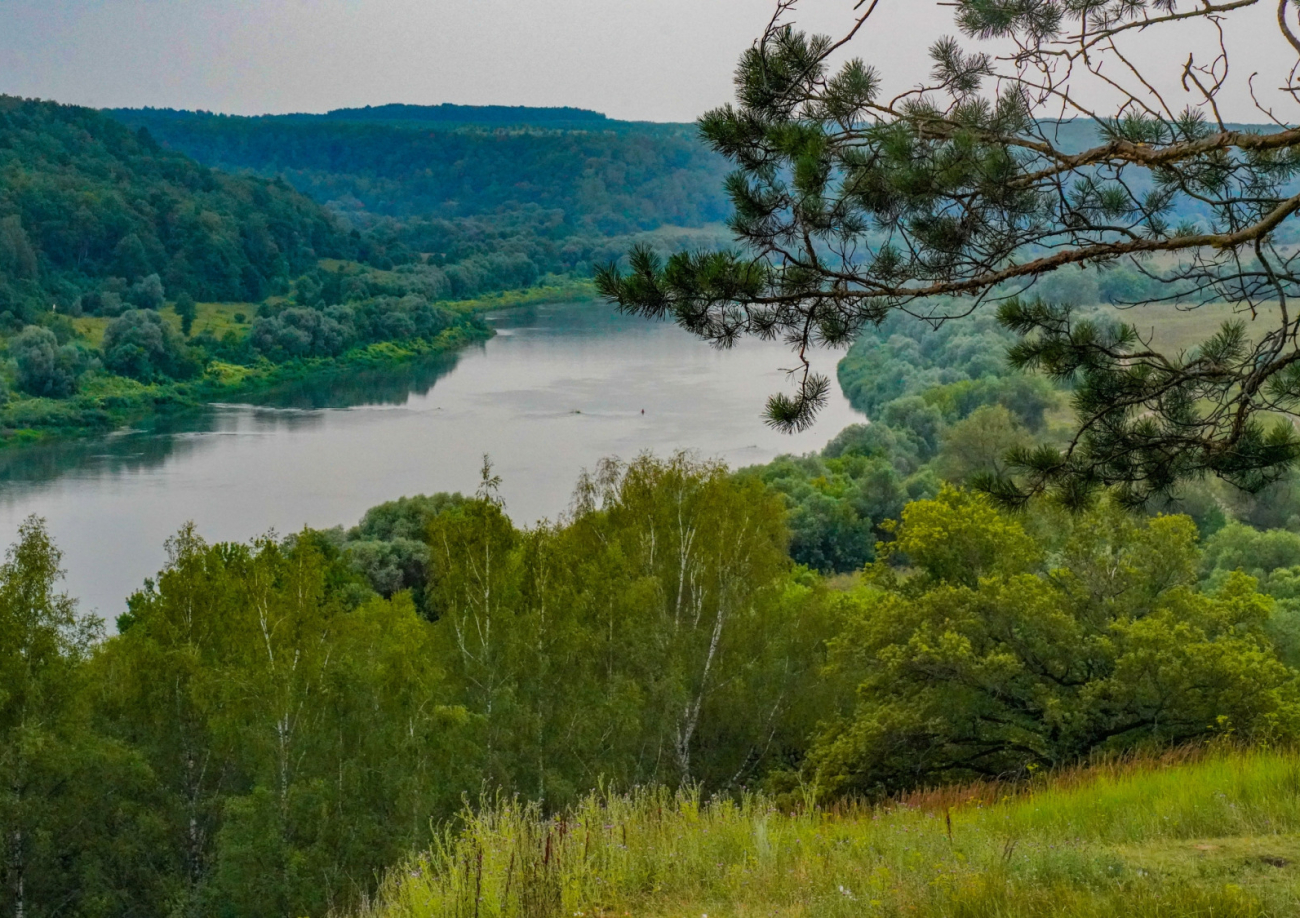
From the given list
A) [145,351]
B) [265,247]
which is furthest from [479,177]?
[145,351]

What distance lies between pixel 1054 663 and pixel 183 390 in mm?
45790

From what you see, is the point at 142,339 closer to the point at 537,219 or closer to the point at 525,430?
the point at 525,430

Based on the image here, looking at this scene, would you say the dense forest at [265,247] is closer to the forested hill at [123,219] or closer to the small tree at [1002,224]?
the forested hill at [123,219]

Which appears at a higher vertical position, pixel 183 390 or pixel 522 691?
pixel 522 691

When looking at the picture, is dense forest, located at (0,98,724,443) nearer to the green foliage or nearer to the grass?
the green foliage

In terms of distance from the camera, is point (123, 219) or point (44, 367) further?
point (123, 219)

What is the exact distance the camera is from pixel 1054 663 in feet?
29.0

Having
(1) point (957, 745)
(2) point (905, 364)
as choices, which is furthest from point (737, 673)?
(2) point (905, 364)

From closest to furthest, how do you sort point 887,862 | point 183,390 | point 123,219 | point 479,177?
point 887,862
point 183,390
point 123,219
point 479,177

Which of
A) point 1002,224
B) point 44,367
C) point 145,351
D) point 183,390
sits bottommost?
point 183,390

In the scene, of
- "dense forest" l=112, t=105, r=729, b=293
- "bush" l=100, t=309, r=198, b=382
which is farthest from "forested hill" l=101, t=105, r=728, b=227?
"bush" l=100, t=309, r=198, b=382

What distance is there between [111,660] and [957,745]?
6883mm

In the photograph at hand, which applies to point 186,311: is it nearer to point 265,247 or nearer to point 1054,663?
point 265,247

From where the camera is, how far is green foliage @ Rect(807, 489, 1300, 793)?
318 inches
